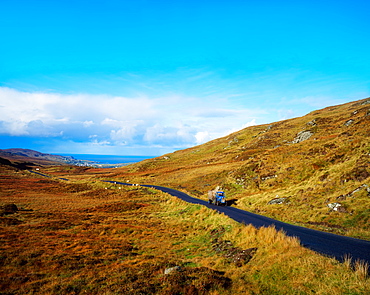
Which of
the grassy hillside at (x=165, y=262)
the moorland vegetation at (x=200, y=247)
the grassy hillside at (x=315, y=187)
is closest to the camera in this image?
the grassy hillside at (x=165, y=262)

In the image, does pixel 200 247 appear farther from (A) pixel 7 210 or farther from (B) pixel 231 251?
(A) pixel 7 210

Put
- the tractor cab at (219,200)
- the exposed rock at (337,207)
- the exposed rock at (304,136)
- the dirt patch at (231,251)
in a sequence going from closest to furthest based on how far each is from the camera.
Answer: the dirt patch at (231,251) → the exposed rock at (337,207) → the tractor cab at (219,200) → the exposed rock at (304,136)

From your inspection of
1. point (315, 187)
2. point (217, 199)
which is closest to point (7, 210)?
point (217, 199)

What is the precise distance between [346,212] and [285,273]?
1473cm

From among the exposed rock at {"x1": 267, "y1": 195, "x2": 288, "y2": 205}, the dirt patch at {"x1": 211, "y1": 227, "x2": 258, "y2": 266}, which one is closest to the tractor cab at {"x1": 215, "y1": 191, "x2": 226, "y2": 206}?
the exposed rock at {"x1": 267, "y1": 195, "x2": 288, "y2": 205}

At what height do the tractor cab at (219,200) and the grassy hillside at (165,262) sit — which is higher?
the grassy hillside at (165,262)

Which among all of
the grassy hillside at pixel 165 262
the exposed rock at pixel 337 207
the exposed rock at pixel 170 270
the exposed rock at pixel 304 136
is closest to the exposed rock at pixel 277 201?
the exposed rock at pixel 337 207

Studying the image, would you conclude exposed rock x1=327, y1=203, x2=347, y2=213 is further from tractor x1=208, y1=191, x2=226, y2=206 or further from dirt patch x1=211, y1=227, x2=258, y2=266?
tractor x1=208, y1=191, x2=226, y2=206

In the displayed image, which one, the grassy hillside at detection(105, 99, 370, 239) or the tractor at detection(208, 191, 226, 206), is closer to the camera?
the grassy hillside at detection(105, 99, 370, 239)

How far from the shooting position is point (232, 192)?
42.1 m

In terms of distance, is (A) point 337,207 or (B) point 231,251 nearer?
(B) point 231,251

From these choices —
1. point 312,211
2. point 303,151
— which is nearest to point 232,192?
point 303,151

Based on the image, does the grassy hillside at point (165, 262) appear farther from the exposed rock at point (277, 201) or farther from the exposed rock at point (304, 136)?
the exposed rock at point (304, 136)

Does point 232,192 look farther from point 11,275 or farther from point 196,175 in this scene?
point 11,275
